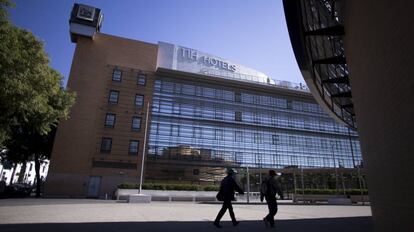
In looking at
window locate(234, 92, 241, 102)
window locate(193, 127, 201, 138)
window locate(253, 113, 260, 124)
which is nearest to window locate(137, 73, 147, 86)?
window locate(193, 127, 201, 138)

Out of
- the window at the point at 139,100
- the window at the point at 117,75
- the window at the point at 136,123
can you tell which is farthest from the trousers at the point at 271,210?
the window at the point at 117,75

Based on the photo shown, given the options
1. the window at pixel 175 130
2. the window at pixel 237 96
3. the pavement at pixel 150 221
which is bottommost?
the pavement at pixel 150 221

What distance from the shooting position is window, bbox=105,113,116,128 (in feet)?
106

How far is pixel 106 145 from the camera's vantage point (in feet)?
103

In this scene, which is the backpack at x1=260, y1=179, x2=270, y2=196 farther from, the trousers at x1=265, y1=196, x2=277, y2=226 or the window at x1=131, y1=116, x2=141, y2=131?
the window at x1=131, y1=116, x2=141, y2=131

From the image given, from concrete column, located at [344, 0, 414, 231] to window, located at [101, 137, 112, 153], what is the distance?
2906 centimetres

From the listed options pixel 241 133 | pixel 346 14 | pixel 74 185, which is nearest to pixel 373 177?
pixel 346 14

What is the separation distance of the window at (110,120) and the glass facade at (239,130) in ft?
15.2

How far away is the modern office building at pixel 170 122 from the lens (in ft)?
101

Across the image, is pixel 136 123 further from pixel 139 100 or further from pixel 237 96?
pixel 237 96

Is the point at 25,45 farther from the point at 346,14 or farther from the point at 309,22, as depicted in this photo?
the point at 346,14

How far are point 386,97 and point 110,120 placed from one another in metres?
31.6

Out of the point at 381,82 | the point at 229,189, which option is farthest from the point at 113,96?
the point at 381,82

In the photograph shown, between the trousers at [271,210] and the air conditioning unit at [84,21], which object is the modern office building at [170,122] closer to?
the air conditioning unit at [84,21]
